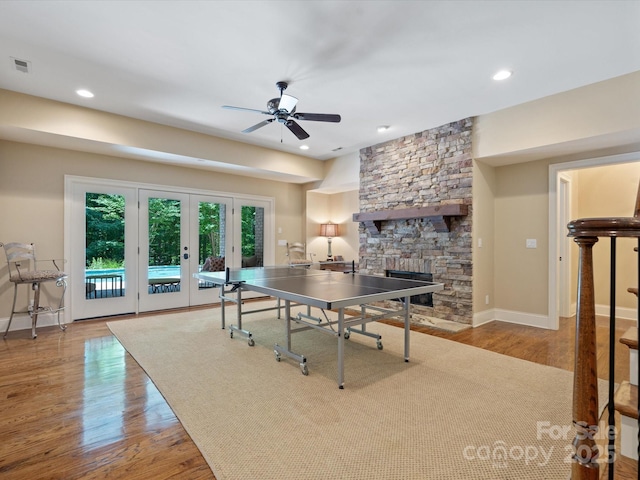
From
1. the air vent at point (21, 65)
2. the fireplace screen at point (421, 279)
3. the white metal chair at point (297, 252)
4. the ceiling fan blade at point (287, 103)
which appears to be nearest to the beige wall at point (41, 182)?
the air vent at point (21, 65)

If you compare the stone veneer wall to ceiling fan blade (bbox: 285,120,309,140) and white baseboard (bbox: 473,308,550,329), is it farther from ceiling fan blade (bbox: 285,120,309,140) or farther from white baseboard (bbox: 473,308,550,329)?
ceiling fan blade (bbox: 285,120,309,140)

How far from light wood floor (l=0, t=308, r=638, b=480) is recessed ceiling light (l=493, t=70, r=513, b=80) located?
9.67 ft

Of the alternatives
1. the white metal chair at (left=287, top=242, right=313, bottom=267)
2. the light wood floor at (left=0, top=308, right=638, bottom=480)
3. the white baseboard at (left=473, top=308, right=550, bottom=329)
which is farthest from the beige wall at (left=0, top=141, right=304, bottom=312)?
the white baseboard at (left=473, top=308, right=550, bottom=329)

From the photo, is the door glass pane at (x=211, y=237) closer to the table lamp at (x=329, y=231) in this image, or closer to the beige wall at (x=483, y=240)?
the table lamp at (x=329, y=231)

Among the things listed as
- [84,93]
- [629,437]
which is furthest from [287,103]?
[629,437]

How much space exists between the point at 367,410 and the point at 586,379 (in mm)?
1560

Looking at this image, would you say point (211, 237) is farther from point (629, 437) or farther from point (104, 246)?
point (629, 437)

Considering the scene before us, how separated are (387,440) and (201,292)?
4.98 meters

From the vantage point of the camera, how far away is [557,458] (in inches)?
71.9

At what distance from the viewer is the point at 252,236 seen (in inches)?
271

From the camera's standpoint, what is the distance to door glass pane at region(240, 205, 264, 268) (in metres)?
6.75

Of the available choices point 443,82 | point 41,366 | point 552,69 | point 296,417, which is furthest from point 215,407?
point 552,69

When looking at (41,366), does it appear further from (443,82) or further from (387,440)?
(443,82)

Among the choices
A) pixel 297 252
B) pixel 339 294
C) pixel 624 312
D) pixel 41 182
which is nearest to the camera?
pixel 339 294
